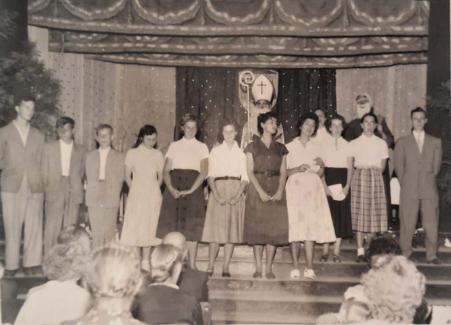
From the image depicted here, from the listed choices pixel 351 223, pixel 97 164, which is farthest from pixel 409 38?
pixel 97 164

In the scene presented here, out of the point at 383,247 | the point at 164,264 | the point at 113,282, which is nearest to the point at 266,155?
the point at 383,247

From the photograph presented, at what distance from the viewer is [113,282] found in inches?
81.4

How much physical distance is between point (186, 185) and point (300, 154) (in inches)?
41.2

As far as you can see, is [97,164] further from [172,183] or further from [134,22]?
[134,22]

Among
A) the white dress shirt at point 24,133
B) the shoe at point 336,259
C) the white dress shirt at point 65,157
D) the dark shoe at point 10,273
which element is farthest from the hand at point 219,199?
the dark shoe at point 10,273

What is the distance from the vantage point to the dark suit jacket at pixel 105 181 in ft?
17.4

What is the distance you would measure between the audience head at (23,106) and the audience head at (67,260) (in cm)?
253

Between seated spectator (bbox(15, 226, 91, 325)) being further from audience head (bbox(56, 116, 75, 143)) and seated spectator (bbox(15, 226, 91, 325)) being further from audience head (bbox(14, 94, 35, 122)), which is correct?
audience head (bbox(56, 116, 75, 143))

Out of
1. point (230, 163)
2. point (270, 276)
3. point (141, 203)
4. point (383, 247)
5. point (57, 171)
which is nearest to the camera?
point (383, 247)

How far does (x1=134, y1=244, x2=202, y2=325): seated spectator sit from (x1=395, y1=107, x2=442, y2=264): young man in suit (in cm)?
Answer: 321

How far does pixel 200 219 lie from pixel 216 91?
313 cm

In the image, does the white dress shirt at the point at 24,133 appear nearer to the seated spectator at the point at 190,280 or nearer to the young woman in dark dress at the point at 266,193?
the young woman in dark dress at the point at 266,193

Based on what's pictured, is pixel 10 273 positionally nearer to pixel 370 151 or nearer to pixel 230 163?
pixel 230 163

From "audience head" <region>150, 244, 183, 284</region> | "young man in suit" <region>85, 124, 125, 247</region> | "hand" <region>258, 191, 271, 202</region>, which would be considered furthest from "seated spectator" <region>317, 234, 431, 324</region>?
"young man in suit" <region>85, 124, 125, 247</region>
